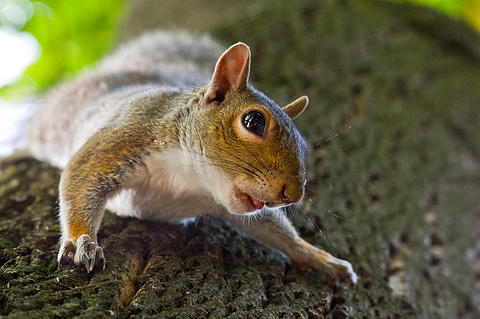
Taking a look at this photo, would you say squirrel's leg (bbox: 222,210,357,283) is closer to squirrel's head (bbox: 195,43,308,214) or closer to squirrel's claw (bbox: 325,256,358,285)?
squirrel's claw (bbox: 325,256,358,285)

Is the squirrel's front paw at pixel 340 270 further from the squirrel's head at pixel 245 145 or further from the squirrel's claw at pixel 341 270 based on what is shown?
the squirrel's head at pixel 245 145

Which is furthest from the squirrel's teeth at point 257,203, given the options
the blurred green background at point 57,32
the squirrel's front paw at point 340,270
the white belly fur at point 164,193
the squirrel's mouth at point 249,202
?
the blurred green background at point 57,32

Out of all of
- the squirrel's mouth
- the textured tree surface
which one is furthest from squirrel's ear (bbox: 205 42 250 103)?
the textured tree surface

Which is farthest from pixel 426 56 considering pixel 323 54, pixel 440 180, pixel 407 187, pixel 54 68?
pixel 54 68

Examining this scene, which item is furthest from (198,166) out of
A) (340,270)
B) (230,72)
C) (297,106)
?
(340,270)

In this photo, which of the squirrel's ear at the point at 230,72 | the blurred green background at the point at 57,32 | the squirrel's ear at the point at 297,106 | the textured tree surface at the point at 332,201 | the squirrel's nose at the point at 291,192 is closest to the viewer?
the textured tree surface at the point at 332,201

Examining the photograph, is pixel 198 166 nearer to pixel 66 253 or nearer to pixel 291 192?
pixel 291 192
